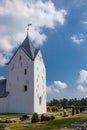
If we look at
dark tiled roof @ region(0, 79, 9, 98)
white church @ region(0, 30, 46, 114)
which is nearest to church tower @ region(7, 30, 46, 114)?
white church @ region(0, 30, 46, 114)

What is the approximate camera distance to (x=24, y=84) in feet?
147

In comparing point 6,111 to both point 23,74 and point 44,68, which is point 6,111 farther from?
point 44,68

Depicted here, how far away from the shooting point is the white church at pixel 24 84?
4425 centimetres

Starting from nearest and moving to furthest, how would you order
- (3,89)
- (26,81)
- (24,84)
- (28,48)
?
1. (26,81)
2. (24,84)
3. (28,48)
4. (3,89)

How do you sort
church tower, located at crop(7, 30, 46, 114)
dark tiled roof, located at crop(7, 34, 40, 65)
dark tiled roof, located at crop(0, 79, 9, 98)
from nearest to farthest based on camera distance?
church tower, located at crop(7, 30, 46, 114) < dark tiled roof, located at crop(7, 34, 40, 65) < dark tiled roof, located at crop(0, 79, 9, 98)

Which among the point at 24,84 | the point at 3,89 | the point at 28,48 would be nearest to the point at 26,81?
the point at 24,84

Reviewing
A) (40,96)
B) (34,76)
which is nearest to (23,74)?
(34,76)

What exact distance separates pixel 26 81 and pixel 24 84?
63cm

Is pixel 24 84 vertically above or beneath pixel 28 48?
beneath

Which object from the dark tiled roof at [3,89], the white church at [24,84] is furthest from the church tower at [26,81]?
the dark tiled roof at [3,89]

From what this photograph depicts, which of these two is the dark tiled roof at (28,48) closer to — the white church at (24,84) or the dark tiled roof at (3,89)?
the white church at (24,84)

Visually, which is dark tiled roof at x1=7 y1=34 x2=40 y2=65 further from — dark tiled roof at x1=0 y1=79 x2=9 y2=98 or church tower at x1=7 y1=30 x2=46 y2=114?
dark tiled roof at x1=0 y1=79 x2=9 y2=98

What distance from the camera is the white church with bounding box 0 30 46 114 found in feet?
145

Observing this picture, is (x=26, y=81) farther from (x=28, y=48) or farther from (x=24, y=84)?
(x=28, y=48)
